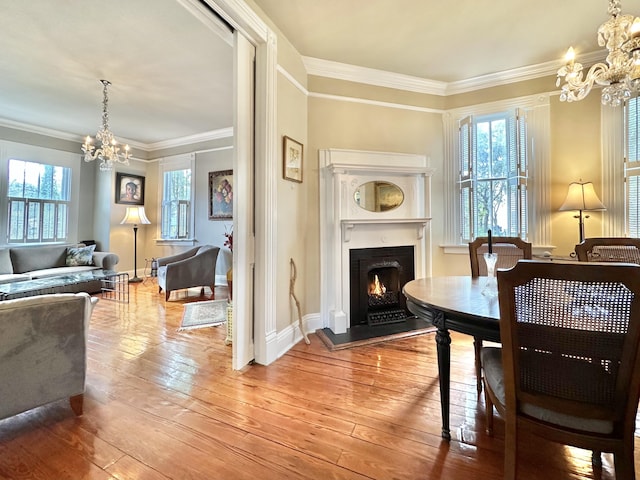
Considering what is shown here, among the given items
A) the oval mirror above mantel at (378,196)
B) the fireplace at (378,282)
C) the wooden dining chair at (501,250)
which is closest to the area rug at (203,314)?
the fireplace at (378,282)

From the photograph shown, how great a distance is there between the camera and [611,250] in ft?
6.20

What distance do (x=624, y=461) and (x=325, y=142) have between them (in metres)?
2.92

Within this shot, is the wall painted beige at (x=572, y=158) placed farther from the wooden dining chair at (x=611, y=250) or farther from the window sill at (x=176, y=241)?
the window sill at (x=176, y=241)

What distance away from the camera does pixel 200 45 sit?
279 centimetres

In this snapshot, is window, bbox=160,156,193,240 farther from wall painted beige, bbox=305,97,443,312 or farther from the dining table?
the dining table

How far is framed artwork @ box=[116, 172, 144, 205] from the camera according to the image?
225 inches

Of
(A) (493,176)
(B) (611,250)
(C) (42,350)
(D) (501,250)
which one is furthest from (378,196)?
(C) (42,350)

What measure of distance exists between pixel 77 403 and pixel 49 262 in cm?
430

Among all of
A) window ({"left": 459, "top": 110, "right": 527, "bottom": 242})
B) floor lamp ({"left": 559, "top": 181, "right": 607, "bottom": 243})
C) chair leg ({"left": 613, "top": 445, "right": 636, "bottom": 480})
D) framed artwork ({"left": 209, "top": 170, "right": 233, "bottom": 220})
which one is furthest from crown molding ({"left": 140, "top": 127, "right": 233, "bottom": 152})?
chair leg ({"left": 613, "top": 445, "right": 636, "bottom": 480})

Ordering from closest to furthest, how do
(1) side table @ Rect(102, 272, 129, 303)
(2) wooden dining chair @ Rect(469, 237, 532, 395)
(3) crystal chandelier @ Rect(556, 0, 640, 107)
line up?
(3) crystal chandelier @ Rect(556, 0, 640, 107) < (2) wooden dining chair @ Rect(469, 237, 532, 395) < (1) side table @ Rect(102, 272, 129, 303)

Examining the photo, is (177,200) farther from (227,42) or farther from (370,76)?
(370,76)

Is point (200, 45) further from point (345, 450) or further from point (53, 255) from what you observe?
point (53, 255)

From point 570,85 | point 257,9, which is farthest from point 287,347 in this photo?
point 570,85

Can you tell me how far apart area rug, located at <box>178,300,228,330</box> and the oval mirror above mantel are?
84.6 inches
